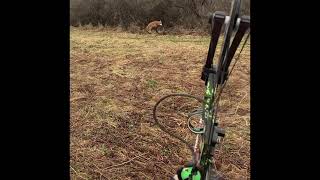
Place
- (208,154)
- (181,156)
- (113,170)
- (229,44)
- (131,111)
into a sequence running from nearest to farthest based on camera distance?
1. (229,44)
2. (208,154)
3. (113,170)
4. (181,156)
5. (131,111)

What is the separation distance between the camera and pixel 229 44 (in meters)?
2.02

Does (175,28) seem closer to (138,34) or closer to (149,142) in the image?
(138,34)

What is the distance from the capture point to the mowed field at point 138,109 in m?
4.22

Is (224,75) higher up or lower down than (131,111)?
higher up

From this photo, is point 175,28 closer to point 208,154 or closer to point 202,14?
point 202,14

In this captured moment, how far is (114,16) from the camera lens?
14.0 metres

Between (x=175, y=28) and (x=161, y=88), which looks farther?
(x=175, y=28)

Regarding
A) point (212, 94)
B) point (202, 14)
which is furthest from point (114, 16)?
point (212, 94)

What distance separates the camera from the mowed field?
4218 millimetres

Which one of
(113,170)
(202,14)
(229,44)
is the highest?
(229,44)

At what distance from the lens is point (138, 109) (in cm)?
576

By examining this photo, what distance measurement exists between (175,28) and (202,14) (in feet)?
3.64

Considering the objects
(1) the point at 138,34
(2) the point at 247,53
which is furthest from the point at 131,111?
(1) the point at 138,34

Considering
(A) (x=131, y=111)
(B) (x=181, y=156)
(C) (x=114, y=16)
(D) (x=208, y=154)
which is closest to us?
(D) (x=208, y=154)
